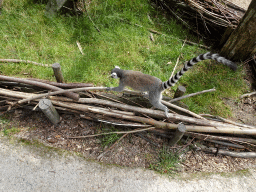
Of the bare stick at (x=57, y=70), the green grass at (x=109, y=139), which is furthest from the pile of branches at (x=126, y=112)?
the green grass at (x=109, y=139)

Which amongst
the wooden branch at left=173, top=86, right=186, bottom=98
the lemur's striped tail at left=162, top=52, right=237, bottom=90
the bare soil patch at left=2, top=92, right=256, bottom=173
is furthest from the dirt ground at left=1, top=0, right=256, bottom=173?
the lemur's striped tail at left=162, top=52, right=237, bottom=90

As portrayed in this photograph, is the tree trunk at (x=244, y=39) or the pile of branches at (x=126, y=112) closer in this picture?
the pile of branches at (x=126, y=112)

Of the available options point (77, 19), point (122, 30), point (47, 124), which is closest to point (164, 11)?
point (122, 30)

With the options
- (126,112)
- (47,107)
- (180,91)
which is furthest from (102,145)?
(180,91)

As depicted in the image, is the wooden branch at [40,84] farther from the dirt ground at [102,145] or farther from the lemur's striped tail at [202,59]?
the lemur's striped tail at [202,59]

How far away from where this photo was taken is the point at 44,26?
3.99 metres

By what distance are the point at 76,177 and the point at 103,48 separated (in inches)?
113

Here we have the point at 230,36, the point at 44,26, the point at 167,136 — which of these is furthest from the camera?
the point at 44,26

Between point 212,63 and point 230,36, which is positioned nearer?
point 230,36

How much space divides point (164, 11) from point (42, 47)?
3701mm

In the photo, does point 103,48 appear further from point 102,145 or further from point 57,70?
point 102,145

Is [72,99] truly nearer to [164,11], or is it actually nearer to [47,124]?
[47,124]

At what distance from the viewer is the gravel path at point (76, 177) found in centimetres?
230

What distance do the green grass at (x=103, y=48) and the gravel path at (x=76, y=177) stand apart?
136 centimetres
